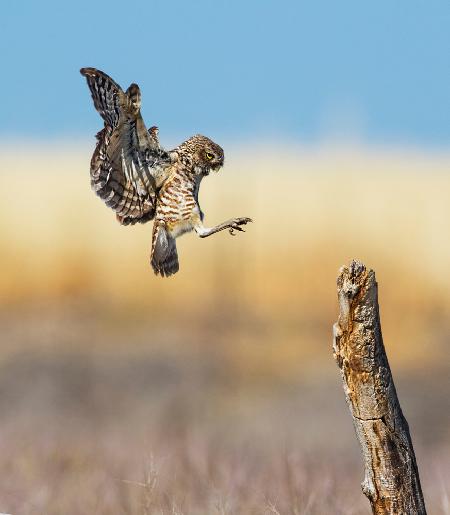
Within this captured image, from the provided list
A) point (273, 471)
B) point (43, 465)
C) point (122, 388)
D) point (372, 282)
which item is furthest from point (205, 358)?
point (372, 282)

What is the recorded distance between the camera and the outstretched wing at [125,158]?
6.06 metres

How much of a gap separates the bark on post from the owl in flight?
1.00 meters

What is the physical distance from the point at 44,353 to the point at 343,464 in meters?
7.04

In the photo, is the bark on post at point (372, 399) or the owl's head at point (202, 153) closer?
the bark on post at point (372, 399)

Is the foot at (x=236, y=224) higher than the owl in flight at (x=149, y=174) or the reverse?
the reverse

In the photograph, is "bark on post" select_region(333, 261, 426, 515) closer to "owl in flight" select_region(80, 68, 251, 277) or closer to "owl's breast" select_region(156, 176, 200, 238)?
"owl in flight" select_region(80, 68, 251, 277)

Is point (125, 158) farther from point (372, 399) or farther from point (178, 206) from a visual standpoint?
point (372, 399)

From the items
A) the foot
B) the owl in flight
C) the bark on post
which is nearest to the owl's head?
the owl in flight

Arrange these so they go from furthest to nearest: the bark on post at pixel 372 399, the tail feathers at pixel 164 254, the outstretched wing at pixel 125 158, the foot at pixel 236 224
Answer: the tail feathers at pixel 164 254
the outstretched wing at pixel 125 158
the foot at pixel 236 224
the bark on post at pixel 372 399

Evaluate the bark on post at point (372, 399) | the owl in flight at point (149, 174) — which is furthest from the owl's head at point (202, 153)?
the bark on post at point (372, 399)

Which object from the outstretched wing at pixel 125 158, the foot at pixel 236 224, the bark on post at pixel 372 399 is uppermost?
the outstretched wing at pixel 125 158

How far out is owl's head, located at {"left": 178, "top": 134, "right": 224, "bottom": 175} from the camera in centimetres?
645

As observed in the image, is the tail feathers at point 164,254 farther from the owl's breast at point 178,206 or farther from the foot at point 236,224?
the foot at point 236,224

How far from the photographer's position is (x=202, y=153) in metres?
6.48
